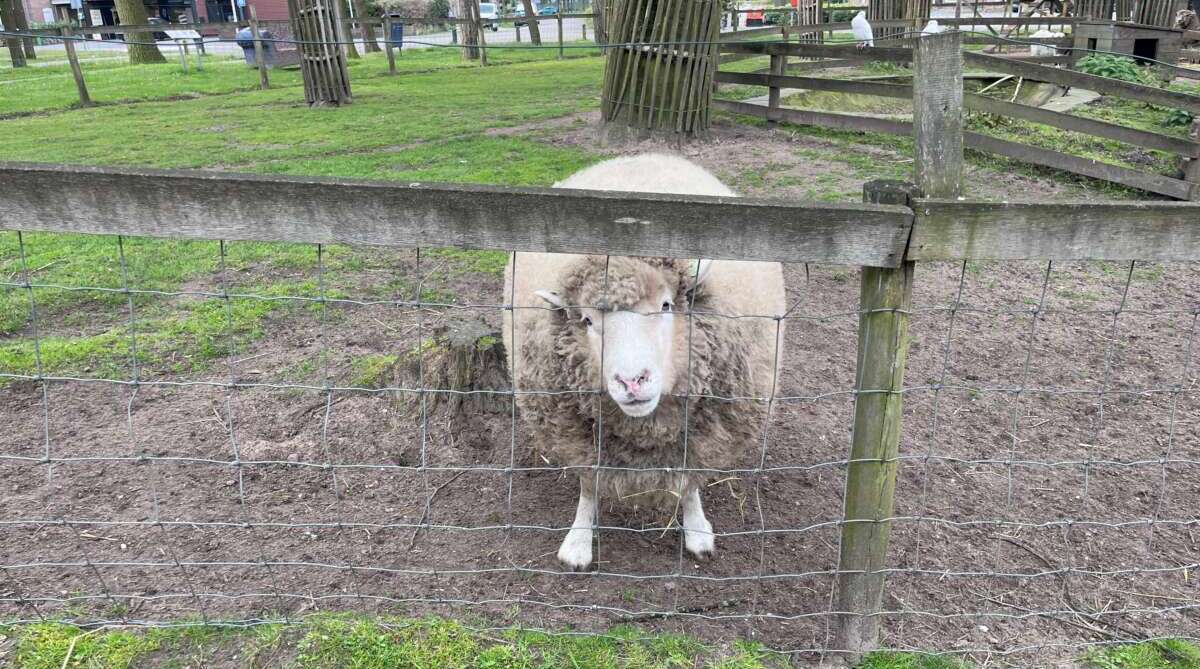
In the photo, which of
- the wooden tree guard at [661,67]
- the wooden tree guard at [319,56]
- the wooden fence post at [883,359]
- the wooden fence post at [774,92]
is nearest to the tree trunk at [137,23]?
the wooden tree guard at [319,56]

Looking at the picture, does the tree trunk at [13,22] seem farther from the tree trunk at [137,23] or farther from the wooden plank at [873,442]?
the wooden plank at [873,442]

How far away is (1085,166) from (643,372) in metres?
7.07

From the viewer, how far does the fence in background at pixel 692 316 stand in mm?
2109

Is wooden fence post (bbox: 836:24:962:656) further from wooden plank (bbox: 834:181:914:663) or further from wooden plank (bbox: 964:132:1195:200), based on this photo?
wooden plank (bbox: 964:132:1195:200)

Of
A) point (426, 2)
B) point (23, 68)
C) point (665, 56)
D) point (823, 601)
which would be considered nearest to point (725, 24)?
point (426, 2)

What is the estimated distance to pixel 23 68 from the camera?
67.4 feet

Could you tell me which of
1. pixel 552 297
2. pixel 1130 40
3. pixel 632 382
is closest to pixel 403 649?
pixel 632 382

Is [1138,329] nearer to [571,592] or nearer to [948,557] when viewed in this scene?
[948,557]

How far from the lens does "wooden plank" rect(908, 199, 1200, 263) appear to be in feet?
6.95

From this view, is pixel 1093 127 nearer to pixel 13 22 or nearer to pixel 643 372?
pixel 643 372

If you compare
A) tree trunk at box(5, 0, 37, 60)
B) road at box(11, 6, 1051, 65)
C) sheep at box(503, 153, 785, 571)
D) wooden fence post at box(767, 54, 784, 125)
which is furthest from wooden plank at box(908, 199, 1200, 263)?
tree trunk at box(5, 0, 37, 60)

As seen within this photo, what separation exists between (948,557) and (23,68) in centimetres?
2459

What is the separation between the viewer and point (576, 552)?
3174mm

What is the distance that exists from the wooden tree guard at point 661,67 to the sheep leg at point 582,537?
6.64 m
